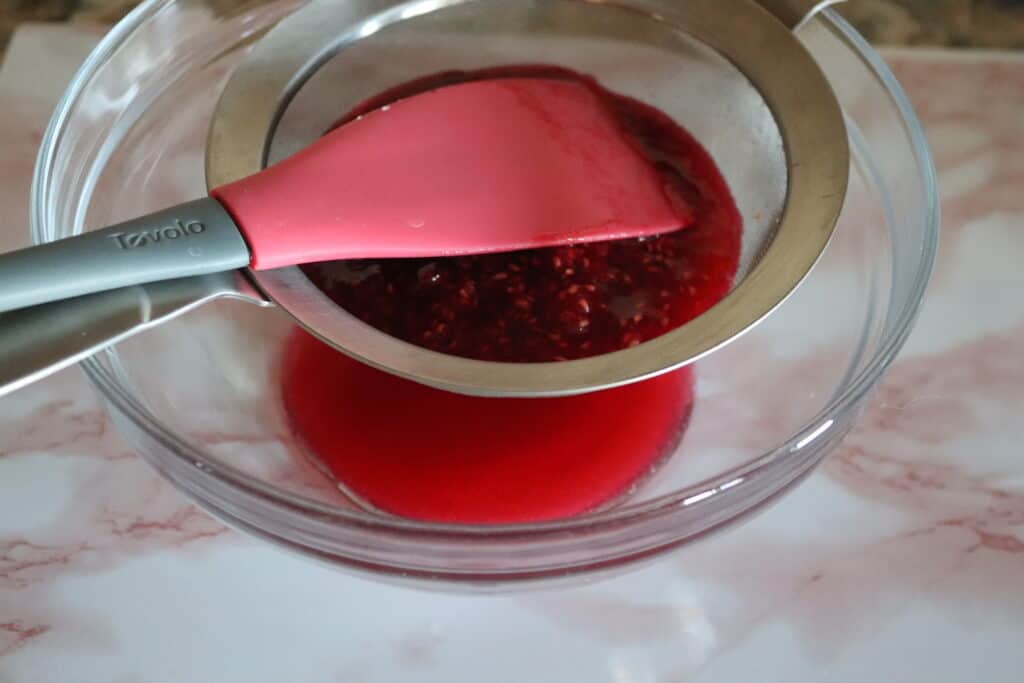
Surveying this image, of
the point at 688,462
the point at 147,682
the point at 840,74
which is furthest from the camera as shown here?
the point at 840,74

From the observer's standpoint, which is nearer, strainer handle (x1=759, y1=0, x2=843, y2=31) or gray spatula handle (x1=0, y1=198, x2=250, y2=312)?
gray spatula handle (x1=0, y1=198, x2=250, y2=312)

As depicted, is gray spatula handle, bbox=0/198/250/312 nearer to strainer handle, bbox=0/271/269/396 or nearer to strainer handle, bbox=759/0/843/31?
strainer handle, bbox=0/271/269/396

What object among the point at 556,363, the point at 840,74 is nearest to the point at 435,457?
the point at 556,363

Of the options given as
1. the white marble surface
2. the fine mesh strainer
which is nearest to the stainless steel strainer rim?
the fine mesh strainer

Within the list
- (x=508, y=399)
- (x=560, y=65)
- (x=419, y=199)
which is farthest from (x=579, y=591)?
(x=560, y=65)

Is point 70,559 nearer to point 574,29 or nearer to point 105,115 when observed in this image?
point 105,115

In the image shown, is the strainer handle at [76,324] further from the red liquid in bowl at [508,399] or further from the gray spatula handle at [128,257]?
the red liquid in bowl at [508,399]
